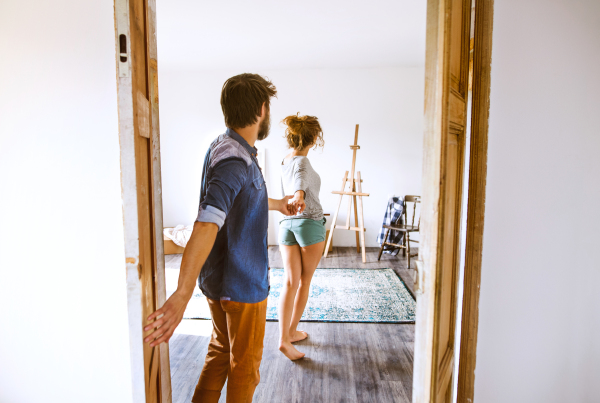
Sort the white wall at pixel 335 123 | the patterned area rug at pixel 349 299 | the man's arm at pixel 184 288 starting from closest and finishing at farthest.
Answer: the man's arm at pixel 184 288, the patterned area rug at pixel 349 299, the white wall at pixel 335 123

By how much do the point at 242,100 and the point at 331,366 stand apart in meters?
1.84

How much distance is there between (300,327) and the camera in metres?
2.91

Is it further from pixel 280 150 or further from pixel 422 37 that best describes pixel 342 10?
pixel 280 150

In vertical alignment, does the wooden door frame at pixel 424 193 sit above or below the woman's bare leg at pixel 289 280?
above

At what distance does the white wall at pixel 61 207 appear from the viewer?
1.41 meters

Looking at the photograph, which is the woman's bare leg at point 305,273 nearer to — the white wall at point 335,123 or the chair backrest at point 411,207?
the chair backrest at point 411,207

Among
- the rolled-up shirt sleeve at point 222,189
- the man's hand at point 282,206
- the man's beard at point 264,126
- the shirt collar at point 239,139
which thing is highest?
the man's beard at point 264,126

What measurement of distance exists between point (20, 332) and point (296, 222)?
4.70ft

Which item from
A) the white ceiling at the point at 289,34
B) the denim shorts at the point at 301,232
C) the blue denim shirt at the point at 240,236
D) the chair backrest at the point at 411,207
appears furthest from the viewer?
the chair backrest at the point at 411,207

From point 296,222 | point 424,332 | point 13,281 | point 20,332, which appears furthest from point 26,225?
point 424,332

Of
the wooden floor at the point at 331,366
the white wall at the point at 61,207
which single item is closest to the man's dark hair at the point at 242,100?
the white wall at the point at 61,207

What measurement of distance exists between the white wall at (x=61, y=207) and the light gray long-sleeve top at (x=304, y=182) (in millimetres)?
1031

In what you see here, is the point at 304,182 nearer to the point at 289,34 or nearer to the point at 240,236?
the point at 240,236

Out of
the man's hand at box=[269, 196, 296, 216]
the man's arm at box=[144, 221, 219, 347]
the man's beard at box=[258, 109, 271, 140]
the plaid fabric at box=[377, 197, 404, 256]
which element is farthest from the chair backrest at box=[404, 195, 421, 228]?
the man's arm at box=[144, 221, 219, 347]
